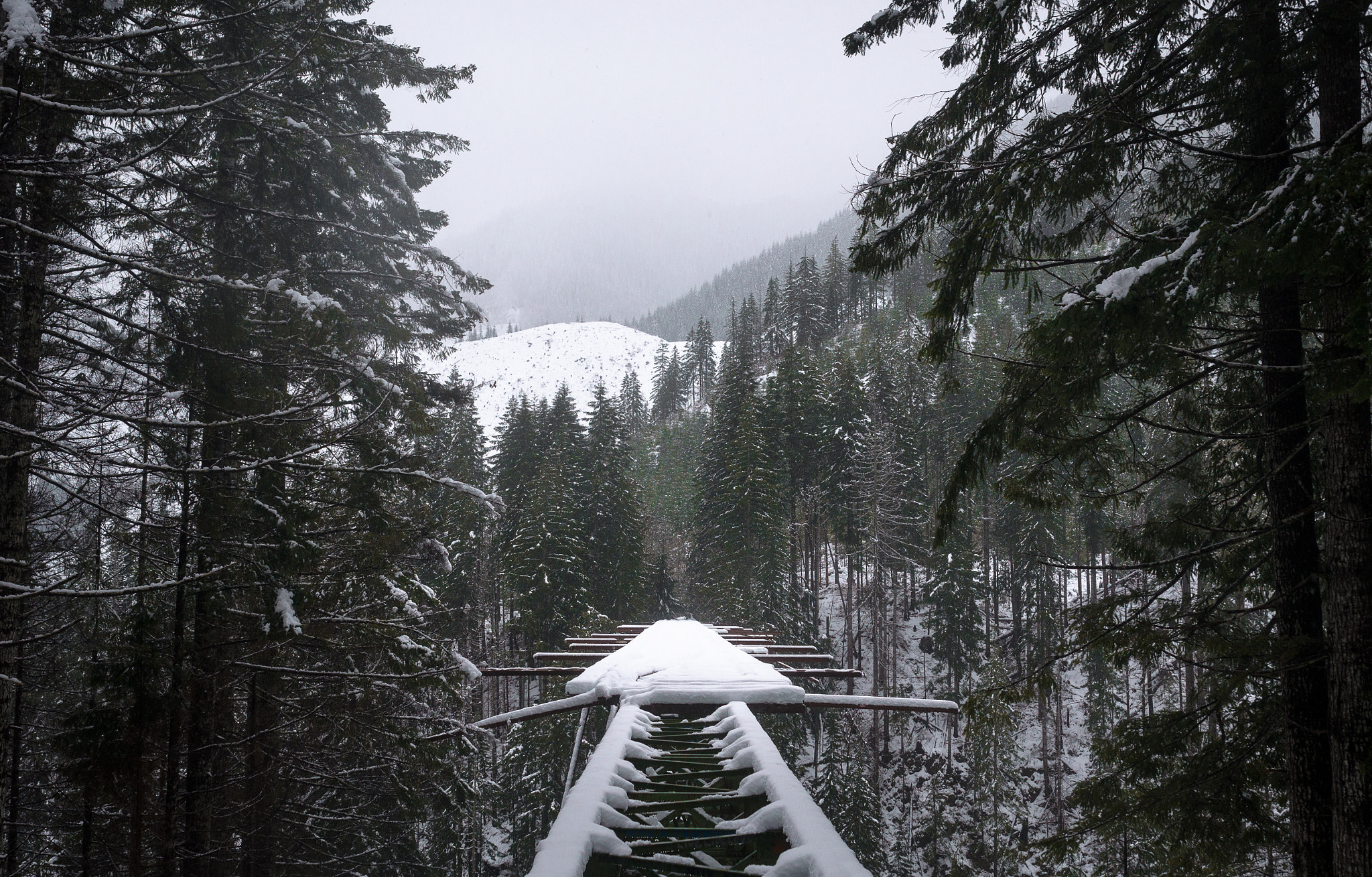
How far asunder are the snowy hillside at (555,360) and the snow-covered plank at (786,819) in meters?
110

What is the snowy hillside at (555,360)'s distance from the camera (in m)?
128

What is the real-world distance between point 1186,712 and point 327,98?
1566 cm

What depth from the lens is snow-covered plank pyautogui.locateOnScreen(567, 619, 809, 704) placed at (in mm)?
5629

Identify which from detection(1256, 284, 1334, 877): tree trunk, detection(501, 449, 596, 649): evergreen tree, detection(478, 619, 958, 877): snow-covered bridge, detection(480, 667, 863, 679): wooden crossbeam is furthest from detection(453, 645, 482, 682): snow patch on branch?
detection(501, 449, 596, 649): evergreen tree

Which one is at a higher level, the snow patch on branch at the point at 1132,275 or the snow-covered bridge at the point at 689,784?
the snow patch on branch at the point at 1132,275

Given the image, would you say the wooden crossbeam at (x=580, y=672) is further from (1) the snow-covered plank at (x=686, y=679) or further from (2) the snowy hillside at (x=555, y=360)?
(2) the snowy hillside at (x=555, y=360)

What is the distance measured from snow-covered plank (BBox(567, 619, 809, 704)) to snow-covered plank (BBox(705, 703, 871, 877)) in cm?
110

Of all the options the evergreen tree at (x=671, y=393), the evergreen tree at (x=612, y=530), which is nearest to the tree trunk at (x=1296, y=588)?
the evergreen tree at (x=612, y=530)

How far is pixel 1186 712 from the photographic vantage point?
21.0 ft

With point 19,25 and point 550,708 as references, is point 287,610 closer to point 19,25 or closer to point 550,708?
point 550,708

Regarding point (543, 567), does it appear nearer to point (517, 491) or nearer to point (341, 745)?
point (517, 491)

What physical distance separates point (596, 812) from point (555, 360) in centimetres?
15019

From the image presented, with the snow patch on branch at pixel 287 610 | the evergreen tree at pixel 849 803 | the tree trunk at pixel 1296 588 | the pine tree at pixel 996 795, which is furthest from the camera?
the pine tree at pixel 996 795

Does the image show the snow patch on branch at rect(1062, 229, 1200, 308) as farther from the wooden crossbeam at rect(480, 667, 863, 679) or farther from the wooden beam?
the wooden crossbeam at rect(480, 667, 863, 679)
